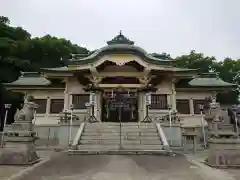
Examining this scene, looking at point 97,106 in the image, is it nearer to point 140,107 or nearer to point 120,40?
point 140,107

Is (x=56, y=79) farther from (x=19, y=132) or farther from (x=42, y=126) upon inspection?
(x=19, y=132)

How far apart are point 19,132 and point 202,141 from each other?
45.1 ft

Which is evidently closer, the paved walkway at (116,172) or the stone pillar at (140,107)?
the paved walkway at (116,172)

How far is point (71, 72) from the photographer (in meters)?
19.6

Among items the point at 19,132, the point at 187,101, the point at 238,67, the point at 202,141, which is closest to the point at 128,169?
the point at 19,132

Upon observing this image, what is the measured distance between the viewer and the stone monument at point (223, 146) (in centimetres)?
867

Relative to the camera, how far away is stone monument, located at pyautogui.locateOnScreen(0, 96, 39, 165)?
8.79 metres

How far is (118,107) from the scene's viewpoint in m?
20.5

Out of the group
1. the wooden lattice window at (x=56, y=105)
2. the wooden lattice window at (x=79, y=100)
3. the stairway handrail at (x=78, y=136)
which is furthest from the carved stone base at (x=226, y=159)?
the wooden lattice window at (x=56, y=105)

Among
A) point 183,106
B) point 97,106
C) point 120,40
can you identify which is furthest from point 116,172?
point 120,40

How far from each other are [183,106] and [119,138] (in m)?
9.65

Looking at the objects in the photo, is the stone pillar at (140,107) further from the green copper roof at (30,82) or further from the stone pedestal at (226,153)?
the stone pedestal at (226,153)

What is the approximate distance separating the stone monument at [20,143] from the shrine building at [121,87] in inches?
381

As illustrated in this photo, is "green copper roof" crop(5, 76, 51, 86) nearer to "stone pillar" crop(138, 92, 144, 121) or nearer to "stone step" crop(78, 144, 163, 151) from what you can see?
"stone pillar" crop(138, 92, 144, 121)
